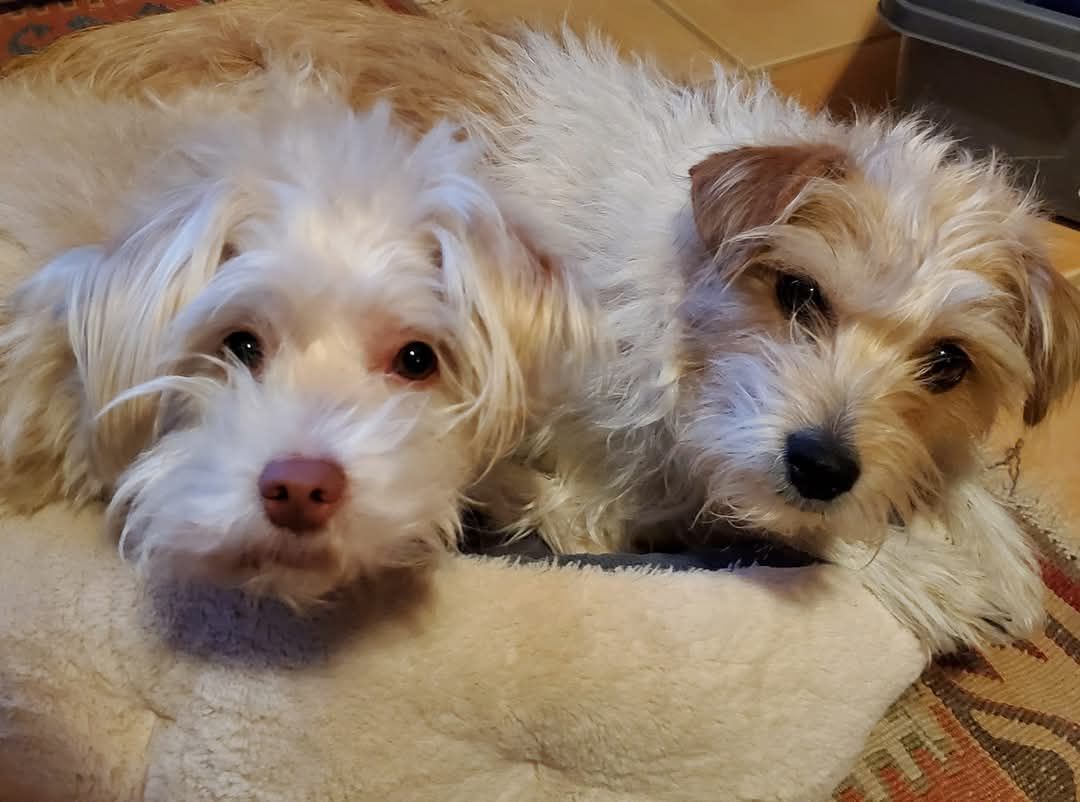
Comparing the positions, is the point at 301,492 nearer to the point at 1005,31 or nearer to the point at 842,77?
the point at 1005,31

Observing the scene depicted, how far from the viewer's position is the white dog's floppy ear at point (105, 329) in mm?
938

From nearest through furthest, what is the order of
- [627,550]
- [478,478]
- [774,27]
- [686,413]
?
[478,478] → [686,413] → [627,550] → [774,27]

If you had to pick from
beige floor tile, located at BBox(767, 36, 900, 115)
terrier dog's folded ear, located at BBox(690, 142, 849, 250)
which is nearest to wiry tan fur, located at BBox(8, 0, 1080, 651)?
terrier dog's folded ear, located at BBox(690, 142, 849, 250)

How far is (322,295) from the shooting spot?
3.04 ft

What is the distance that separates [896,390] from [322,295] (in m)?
0.56

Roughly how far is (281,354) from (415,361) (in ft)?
0.38

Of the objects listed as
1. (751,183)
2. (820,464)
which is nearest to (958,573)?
(820,464)

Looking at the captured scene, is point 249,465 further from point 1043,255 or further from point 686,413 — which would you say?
point 1043,255

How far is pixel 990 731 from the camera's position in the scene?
1.29m

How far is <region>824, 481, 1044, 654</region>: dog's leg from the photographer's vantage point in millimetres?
1212

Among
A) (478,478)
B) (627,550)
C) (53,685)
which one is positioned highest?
(478,478)

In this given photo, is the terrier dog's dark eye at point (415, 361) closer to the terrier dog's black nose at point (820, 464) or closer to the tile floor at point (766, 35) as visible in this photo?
the terrier dog's black nose at point (820, 464)

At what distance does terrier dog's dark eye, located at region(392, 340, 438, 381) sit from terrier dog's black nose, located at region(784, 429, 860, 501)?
1.10ft

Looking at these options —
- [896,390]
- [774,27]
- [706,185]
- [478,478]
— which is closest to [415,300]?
[478,478]
